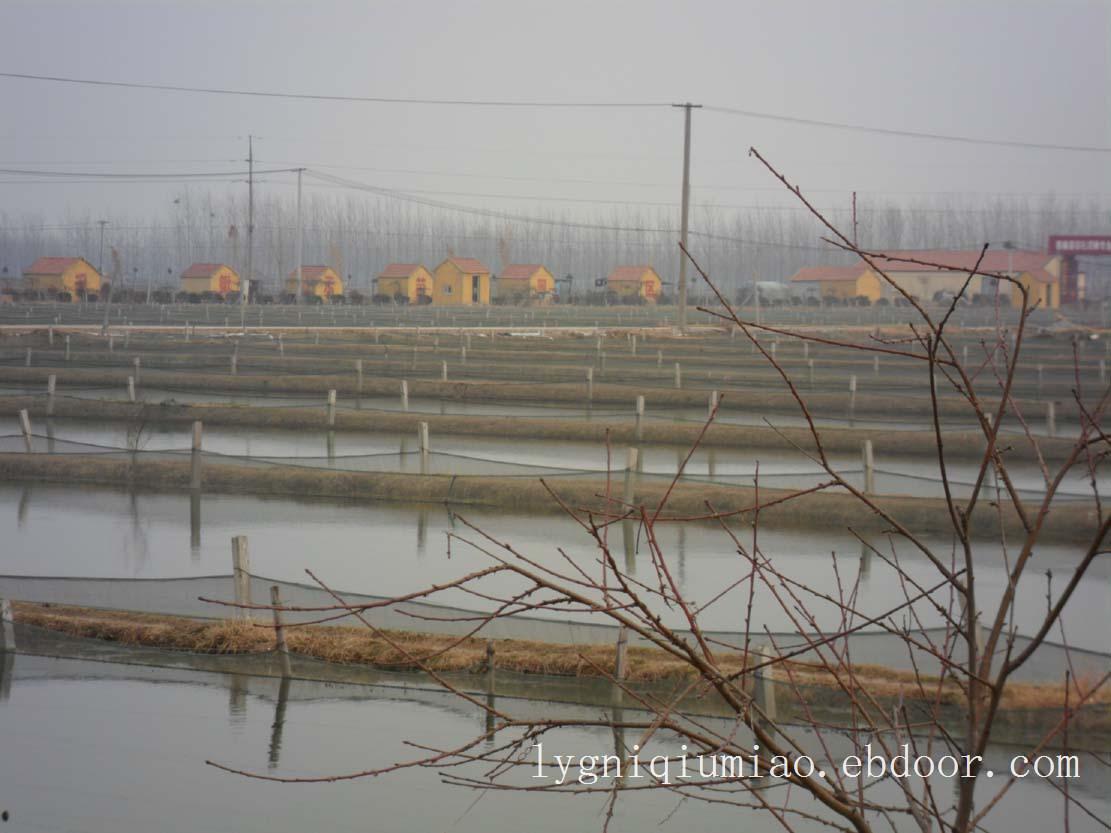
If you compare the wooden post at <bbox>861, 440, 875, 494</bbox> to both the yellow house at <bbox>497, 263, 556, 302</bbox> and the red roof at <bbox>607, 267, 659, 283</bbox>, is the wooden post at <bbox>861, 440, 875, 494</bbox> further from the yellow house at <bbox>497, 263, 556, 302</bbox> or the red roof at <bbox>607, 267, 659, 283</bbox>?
the red roof at <bbox>607, 267, 659, 283</bbox>

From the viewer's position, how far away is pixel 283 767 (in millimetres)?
6129

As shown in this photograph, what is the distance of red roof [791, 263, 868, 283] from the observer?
76194 mm

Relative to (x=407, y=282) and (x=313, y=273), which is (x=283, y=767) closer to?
(x=407, y=282)

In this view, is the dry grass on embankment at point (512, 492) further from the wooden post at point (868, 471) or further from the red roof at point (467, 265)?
the red roof at point (467, 265)

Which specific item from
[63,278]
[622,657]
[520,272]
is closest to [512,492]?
[622,657]

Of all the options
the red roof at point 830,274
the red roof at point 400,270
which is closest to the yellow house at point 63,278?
the red roof at point 400,270

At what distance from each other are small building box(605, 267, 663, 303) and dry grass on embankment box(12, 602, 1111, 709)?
6902cm

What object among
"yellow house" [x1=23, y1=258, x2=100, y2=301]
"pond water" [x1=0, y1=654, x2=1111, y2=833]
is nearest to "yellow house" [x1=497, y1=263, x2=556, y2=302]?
"yellow house" [x1=23, y1=258, x2=100, y2=301]

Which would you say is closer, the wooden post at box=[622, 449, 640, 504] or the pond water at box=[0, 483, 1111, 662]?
the pond water at box=[0, 483, 1111, 662]

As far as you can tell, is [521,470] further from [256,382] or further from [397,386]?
[256,382]

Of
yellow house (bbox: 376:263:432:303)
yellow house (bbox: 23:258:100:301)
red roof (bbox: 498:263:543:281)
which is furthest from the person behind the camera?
red roof (bbox: 498:263:543:281)

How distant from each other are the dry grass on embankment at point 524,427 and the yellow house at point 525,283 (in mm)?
54892

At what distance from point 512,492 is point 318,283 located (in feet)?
205

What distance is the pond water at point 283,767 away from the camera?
5660 mm
